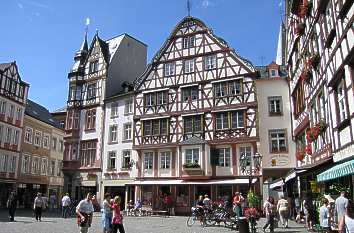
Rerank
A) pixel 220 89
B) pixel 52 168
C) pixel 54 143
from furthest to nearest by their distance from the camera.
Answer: pixel 54 143
pixel 52 168
pixel 220 89

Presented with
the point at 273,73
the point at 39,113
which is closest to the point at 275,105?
the point at 273,73

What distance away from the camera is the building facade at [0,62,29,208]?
1439 inches

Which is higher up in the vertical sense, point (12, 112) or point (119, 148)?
point (12, 112)

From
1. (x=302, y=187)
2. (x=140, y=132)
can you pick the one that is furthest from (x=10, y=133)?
(x=302, y=187)

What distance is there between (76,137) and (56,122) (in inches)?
439

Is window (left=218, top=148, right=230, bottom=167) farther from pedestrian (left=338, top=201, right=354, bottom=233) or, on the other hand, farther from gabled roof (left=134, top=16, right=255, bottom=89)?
pedestrian (left=338, top=201, right=354, bottom=233)

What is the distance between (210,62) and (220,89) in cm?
263

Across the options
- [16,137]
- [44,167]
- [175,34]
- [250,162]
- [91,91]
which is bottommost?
[250,162]

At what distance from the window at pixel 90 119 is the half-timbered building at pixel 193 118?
218 inches

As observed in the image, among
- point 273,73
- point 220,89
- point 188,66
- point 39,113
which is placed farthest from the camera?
point 39,113

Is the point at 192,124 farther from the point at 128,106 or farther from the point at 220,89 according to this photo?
the point at 128,106

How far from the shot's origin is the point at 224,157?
29141mm

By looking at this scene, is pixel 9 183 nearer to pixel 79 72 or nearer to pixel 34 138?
pixel 34 138

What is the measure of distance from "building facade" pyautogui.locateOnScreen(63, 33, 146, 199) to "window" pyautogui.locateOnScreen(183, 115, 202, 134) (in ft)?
30.5
